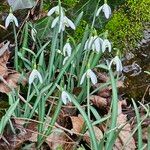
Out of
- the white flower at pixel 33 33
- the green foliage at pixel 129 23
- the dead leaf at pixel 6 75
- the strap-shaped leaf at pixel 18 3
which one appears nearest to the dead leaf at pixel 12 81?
the dead leaf at pixel 6 75

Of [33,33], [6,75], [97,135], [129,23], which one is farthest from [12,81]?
[129,23]

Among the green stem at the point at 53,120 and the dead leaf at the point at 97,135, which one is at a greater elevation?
the green stem at the point at 53,120

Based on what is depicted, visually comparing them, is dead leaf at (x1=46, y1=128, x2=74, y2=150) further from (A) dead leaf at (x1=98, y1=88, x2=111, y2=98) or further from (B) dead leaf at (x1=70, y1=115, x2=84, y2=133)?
(A) dead leaf at (x1=98, y1=88, x2=111, y2=98)

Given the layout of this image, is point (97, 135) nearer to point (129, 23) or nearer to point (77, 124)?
point (77, 124)

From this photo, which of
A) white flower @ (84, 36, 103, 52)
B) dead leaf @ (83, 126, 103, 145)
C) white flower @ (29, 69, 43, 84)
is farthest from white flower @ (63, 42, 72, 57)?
dead leaf @ (83, 126, 103, 145)

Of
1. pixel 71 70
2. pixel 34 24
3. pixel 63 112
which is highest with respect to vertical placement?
pixel 34 24

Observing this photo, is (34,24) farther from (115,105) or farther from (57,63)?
(115,105)

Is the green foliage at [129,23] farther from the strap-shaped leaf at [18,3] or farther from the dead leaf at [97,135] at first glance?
the dead leaf at [97,135]

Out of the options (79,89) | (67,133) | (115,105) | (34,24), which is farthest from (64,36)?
(115,105)
